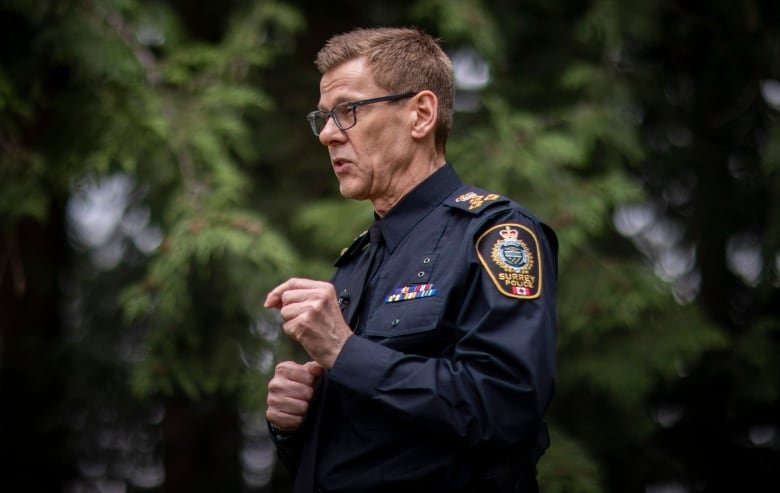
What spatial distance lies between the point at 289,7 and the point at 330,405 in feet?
12.8

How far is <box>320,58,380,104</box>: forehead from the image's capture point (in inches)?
92.4

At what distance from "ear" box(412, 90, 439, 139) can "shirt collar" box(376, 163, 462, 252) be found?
0.12m

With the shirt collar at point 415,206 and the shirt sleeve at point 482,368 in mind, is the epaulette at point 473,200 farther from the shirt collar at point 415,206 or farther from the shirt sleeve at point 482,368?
the shirt sleeve at point 482,368

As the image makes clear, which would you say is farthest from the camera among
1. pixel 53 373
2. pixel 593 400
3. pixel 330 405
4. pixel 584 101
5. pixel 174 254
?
pixel 53 373

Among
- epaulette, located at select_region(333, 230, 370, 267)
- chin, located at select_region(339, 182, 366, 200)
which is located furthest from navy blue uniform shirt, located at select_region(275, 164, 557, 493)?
epaulette, located at select_region(333, 230, 370, 267)

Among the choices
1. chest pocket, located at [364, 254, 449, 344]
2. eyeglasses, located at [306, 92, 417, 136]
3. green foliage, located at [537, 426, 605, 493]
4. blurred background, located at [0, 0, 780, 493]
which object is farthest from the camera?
blurred background, located at [0, 0, 780, 493]

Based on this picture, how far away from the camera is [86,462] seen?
7316 mm

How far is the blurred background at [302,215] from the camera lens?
4668 millimetres

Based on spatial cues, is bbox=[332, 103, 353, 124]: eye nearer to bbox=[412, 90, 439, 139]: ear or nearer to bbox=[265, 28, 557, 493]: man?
bbox=[265, 28, 557, 493]: man

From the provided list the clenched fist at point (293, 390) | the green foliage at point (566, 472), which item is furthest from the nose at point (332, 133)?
the green foliage at point (566, 472)

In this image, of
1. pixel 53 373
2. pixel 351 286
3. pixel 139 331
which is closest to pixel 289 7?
pixel 139 331

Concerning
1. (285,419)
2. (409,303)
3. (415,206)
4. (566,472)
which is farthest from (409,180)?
(566,472)

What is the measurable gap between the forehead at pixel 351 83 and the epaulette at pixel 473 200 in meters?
0.35

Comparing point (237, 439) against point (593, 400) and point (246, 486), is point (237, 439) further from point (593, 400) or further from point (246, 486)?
point (593, 400)
